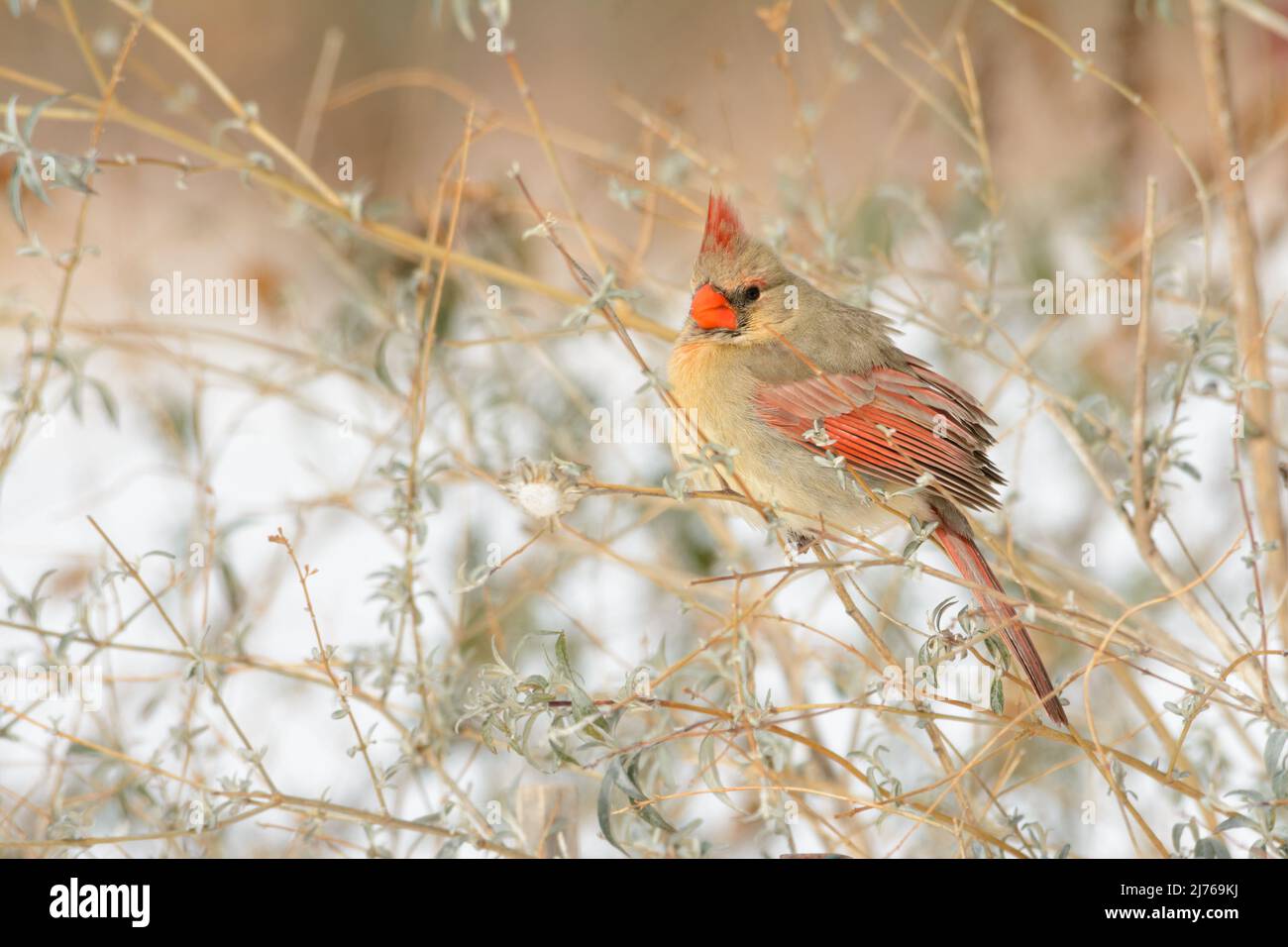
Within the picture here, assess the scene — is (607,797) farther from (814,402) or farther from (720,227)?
(720,227)

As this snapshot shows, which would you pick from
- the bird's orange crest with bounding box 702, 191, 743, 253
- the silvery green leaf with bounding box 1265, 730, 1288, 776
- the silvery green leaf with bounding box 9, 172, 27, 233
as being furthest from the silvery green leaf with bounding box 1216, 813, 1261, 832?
the silvery green leaf with bounding box 9, 172, 27, 233

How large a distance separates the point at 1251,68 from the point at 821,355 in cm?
234

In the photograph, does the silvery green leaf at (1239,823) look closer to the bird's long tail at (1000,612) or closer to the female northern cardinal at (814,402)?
the bird's long tail at (1000,612)

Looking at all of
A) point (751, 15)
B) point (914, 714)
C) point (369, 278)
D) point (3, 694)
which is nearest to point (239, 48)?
point (369, 278)

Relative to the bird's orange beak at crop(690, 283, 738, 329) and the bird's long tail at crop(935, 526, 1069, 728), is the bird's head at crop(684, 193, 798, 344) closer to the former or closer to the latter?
the bird's orange beak at crop(690, 283, 738, 329)

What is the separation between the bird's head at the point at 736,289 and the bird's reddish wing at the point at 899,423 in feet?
0.59

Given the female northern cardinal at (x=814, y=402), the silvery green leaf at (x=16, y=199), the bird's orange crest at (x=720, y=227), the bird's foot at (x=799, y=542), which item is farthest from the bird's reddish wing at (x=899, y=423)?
the silvery green leaf at (x=16, y=199)

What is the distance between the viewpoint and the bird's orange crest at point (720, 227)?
2.37 m

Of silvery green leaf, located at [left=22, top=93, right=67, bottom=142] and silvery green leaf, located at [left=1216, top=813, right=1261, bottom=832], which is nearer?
silvery green leaf, located at [left=1216, top=813, right=1261, bottom=832]

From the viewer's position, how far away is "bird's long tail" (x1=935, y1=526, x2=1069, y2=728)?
1855mm

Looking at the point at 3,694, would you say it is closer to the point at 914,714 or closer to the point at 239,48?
the point at 914,714

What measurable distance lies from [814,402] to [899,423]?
16 centimetres

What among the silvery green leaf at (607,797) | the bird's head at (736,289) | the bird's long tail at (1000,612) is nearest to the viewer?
the silvery green leaf at (607,797)

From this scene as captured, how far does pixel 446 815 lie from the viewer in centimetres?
193
